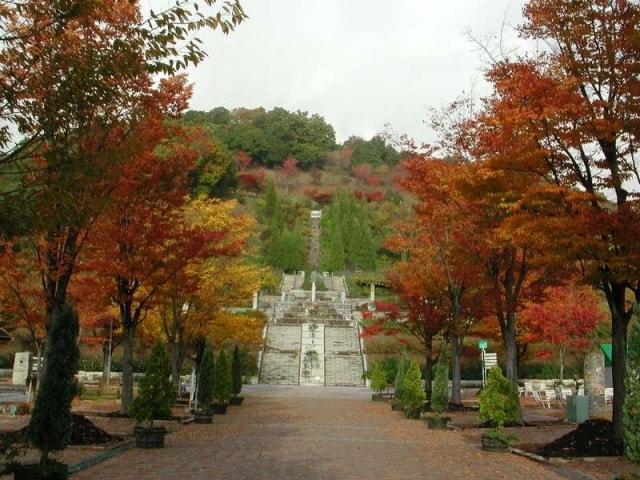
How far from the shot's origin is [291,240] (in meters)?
72.9

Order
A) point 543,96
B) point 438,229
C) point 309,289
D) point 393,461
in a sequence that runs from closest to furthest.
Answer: point 393,461
point 543,96
point 438,229
point 309,289

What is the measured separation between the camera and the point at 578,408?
17.3 m

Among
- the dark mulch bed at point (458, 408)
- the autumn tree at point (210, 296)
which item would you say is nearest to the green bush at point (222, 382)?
the autumn tree at point (210, 296)

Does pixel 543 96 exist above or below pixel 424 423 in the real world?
above

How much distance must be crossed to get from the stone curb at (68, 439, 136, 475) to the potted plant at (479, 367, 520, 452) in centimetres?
682

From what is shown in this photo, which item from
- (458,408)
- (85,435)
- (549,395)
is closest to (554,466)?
(85,435)

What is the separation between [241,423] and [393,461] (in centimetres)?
734

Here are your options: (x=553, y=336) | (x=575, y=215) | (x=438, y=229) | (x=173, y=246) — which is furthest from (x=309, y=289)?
(x=575, y=215)

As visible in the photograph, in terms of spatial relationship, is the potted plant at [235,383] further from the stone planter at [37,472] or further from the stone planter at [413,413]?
the stone planter at [37,472]

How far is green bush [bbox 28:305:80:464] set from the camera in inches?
346

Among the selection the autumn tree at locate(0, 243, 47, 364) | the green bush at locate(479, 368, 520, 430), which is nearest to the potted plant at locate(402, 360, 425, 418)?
the green bush at locate(479, 368, 520, 430)

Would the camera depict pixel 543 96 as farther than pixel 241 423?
No

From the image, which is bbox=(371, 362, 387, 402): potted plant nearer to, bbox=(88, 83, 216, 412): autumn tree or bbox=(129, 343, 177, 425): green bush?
bbox=(88, 83, 216, 412): autumn tree

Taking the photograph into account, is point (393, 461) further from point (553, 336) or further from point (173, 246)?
point (553, 336)
